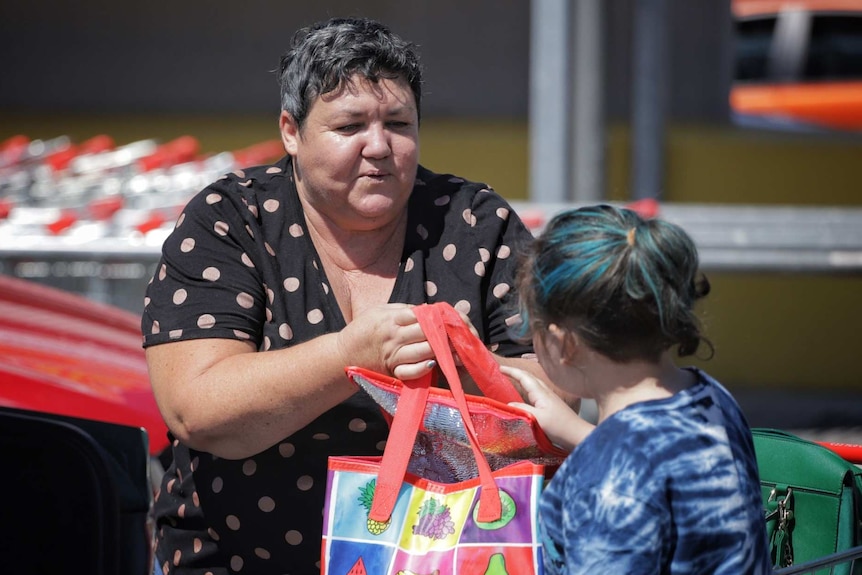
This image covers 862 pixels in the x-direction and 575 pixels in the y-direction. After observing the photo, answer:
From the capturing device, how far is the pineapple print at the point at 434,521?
2.12 meters

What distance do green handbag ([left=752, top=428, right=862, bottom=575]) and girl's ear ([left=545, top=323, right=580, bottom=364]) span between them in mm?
712

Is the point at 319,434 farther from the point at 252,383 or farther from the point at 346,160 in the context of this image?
the point at 346,160

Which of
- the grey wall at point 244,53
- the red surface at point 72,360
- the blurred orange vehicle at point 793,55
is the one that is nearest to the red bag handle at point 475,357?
the red surface at point 72,360

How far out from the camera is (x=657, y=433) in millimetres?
1850

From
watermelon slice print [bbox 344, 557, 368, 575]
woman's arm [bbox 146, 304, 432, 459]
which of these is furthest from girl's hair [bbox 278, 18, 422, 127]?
watermelon slice print [bbox 344, 557, 368, 575]

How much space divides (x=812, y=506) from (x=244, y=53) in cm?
838

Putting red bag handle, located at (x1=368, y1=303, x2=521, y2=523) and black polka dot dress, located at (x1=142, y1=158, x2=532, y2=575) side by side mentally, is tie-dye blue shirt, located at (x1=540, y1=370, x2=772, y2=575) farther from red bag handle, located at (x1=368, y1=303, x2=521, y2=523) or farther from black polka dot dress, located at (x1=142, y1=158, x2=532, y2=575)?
black polka dot dress, located at (x1=142, y1=158, x2=532, y2=575)

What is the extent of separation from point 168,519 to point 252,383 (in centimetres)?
49

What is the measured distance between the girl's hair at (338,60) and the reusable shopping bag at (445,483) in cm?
58

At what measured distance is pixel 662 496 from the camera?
Answer: 1806 mm

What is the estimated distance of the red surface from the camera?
3.39 meters

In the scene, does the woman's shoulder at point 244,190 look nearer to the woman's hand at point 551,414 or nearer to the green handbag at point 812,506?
the woman's hand at point 551,414

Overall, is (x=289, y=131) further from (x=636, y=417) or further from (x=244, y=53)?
(x=244, y=53)

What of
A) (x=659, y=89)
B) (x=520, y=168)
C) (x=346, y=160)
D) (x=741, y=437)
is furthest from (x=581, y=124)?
(x=741, y=437)
